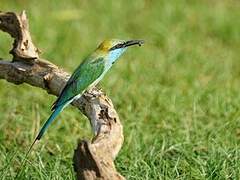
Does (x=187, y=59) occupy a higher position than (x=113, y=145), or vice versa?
(x=113, y=145)

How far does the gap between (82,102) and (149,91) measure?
1.60m

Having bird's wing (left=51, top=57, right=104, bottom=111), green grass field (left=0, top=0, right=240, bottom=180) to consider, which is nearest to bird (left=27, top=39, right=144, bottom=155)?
bird's wing (left=51, top=57, right=104, bottom=111)

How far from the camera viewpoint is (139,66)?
5.55 m

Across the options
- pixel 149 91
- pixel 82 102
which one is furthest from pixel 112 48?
pixel 149 91

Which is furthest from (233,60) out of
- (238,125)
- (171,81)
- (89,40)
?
(238,125)

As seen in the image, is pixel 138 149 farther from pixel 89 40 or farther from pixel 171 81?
pixel 89 40

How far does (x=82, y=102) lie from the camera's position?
3.42 metres

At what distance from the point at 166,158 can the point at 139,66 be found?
1.81 meters

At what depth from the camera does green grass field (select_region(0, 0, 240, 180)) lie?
3741 millimetres

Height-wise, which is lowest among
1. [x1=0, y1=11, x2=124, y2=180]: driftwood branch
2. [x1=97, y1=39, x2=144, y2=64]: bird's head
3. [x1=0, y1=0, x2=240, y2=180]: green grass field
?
[x1=0, y1=0, x2=240, y2=180]: green grass field

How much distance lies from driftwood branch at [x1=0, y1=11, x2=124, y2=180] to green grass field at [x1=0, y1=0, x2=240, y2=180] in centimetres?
38

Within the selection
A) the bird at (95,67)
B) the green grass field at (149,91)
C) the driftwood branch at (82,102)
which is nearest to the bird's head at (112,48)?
the bird at (95,67)

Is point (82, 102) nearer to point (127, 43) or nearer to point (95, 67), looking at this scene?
point (95, 67)

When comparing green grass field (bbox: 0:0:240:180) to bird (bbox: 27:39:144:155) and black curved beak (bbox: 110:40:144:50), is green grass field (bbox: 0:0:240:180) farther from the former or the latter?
black curved beak (bbox: 110:40:144:50)
